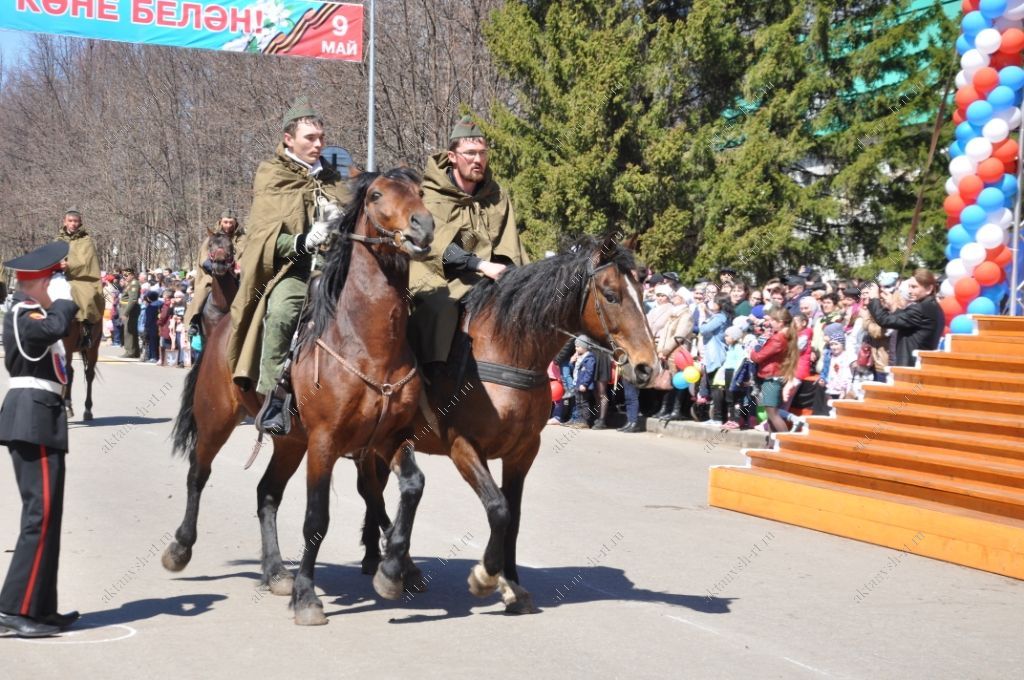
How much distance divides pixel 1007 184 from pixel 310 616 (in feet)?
A: 34.9

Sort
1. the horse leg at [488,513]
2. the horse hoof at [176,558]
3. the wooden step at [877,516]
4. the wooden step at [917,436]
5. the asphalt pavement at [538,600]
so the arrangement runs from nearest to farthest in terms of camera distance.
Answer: the asphalt pavement at [538,600] → the horse leg at [488,513] → the horse hoof at [176,558] → the wooden step at [877,516] → the wooden step at [917,436]

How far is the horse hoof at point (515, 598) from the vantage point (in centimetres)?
693

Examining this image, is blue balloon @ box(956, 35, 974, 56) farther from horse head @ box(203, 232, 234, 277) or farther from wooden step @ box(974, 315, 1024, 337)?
horse head @ box(203, 232, 234, 277)

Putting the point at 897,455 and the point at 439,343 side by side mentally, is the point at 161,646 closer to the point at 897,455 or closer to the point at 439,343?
the point at 439,343

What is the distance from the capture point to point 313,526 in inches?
263

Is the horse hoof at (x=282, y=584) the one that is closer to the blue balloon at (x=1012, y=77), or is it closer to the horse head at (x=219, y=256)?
the horse head at (x=219, y=256)

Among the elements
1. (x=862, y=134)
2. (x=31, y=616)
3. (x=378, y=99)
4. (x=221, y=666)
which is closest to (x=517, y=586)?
(x=221, y=666)

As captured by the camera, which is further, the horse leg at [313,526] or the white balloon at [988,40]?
the white balloon at [988,40]

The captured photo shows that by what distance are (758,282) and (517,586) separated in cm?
1995

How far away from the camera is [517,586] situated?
698 cm

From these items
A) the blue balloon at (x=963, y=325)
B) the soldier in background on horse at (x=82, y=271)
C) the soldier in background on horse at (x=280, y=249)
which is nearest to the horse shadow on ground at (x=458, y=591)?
the soldier in background on horse at (x=280, y=249)

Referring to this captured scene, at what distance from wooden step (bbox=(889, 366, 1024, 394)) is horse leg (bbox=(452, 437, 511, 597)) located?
5736 millimetres

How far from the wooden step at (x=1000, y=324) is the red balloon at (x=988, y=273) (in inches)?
63.4

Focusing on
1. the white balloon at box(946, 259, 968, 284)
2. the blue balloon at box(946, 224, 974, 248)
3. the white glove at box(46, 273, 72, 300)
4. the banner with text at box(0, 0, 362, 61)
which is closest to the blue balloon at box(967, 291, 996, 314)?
the white balloon at box(946, 259, 968, 284)
